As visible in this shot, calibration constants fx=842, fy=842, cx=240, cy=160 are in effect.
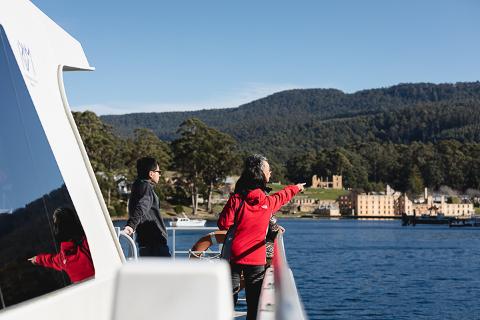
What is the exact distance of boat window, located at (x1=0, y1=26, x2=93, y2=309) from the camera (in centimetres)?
201

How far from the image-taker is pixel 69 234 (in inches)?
102

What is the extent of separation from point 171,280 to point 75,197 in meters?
1.26

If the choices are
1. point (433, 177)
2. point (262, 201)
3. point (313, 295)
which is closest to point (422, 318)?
point (313, 295)

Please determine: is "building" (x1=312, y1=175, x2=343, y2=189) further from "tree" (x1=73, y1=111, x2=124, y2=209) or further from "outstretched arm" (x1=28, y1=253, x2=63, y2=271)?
"outstretched arm" (x1=28, y1=253, x2=63, y2=271)

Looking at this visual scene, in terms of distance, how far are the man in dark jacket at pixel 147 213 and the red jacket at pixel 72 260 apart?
2556 millimetres

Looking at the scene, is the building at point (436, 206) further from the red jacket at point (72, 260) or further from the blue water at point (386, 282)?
the red jacket at point (72, 260)

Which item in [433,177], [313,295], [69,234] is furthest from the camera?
[433,177]

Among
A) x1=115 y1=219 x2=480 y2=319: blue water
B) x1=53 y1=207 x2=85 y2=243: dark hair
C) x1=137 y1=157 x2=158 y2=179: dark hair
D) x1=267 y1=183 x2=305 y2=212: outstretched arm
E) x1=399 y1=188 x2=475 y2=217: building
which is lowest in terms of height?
x1=115 y1=219 x2=480 y2=319: blue water

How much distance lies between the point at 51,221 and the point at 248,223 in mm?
2308

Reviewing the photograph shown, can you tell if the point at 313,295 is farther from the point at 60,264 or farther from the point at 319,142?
the point at 319,142

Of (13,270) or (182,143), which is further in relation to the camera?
(182,143)

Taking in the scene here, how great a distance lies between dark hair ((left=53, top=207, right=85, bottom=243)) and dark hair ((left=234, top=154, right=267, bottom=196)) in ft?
6.59

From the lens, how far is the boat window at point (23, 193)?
6.59 ft

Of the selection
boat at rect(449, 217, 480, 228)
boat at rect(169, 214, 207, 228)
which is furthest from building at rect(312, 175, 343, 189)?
boat at rect(169, 214, 207, 228)
